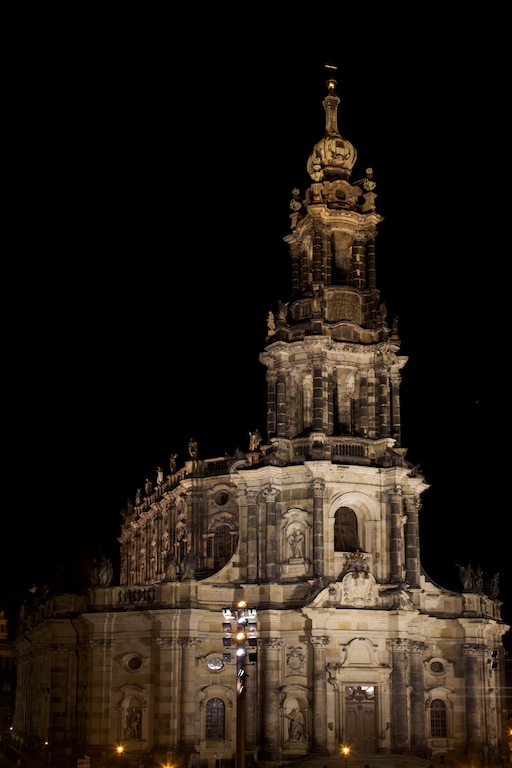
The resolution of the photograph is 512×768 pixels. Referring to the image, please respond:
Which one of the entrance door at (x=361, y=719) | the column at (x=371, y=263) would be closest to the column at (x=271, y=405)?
the column at (x=371, y=263)

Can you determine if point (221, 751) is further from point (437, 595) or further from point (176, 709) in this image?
point (437, 595)

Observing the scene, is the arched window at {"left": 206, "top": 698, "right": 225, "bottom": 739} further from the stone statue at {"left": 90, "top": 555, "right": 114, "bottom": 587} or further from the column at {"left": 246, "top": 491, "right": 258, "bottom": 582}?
the stone statue at {"left": 90, "top": 555, "right": 114, "bottom": 587}

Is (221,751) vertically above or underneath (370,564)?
underneath

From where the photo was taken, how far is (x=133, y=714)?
59.9m

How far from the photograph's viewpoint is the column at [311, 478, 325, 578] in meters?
60.3

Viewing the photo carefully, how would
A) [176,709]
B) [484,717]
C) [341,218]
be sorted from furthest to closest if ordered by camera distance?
[341,218], [484,717], [176,709]

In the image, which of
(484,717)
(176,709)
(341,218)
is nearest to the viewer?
(176,709)

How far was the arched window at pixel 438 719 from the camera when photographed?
6262 centimetres

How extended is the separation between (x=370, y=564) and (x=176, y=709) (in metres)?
13.0

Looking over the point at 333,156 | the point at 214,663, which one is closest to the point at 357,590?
the point at 214,663

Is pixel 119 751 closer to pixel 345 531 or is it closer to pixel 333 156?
pixel 345 531

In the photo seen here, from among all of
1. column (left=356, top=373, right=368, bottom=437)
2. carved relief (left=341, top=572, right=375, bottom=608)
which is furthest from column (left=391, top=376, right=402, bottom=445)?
carved relief (left=341, top=572, right=375, bottom=608)

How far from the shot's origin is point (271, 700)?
58812mm

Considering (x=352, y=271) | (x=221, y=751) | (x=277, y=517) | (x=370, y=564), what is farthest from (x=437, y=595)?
(x=352, y=271)
